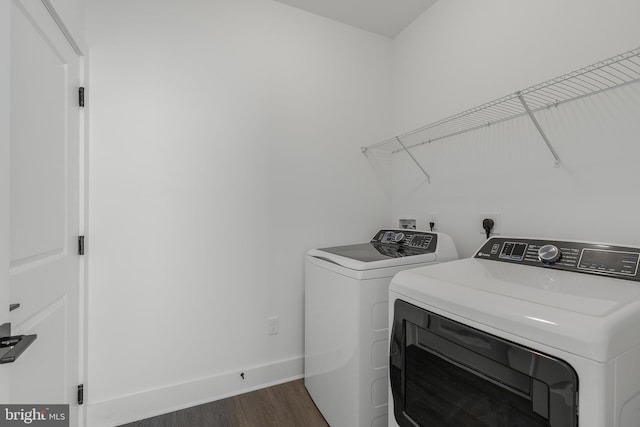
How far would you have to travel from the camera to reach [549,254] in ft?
3.83

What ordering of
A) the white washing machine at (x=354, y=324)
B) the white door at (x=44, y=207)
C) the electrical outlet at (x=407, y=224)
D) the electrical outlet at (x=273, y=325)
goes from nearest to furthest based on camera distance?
1. the white door at (x=44, y=207)
2. the white washing machine at (x=354, y=324)
3. the electrical outlet at (x=273, y=325)
4. the electrical outlet at (x=407, y=224)

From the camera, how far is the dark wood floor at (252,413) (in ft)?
5.19

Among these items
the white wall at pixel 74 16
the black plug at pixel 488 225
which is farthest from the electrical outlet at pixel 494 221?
the white wall at pixel 74 16

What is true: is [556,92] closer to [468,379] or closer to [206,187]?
[468,379]

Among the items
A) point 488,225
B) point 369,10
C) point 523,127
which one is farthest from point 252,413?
point 369,10

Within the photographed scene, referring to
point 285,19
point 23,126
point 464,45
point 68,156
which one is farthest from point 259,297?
point 464,45

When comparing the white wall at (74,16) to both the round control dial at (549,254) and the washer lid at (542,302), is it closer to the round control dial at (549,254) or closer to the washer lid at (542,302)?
the washer lid at (542,302)

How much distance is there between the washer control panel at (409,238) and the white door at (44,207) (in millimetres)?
1793

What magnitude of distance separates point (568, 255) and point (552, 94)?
77cm

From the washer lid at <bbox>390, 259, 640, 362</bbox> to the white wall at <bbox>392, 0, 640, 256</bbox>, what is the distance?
1.31 feet

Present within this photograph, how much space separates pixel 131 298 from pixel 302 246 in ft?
3.51

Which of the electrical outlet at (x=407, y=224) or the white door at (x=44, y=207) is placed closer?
the white door at (x=44, y=207)

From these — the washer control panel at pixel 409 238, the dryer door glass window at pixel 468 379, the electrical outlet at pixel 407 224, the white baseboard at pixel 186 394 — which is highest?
the electrical outlet at pixel 407 224

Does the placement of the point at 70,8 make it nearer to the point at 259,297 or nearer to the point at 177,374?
the point at 259,297
